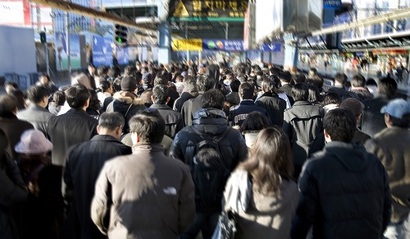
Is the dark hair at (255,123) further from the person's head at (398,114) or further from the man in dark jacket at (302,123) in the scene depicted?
the man in dark jacket at (302,123)

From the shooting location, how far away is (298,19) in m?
8.23

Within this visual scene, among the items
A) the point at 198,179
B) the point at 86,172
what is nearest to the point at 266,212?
the point at 198,179

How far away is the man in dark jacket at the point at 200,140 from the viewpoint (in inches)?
163

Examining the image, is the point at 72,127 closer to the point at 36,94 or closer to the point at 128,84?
the point at 36,94

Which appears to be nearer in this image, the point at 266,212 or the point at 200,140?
the point at 266,212

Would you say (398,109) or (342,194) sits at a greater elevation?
(398,109)

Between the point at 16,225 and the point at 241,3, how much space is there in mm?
19140

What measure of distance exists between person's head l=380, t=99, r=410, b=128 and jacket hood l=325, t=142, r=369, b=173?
1.09m

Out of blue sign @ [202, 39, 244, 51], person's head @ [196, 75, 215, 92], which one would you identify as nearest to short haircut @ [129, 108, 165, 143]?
person's head @ [196, 75, 215, 92]

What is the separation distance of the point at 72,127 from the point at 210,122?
1.44 metres

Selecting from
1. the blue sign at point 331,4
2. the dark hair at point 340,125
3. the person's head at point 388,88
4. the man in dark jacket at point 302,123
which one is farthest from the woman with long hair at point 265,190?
the blue sign at point 331,4

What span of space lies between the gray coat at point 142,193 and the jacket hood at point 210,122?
916 mm

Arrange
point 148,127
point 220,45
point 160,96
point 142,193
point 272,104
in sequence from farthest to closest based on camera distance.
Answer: point 220,45, point 272,104, point 160,96, point 148,127, point 142,193

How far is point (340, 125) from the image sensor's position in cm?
339
